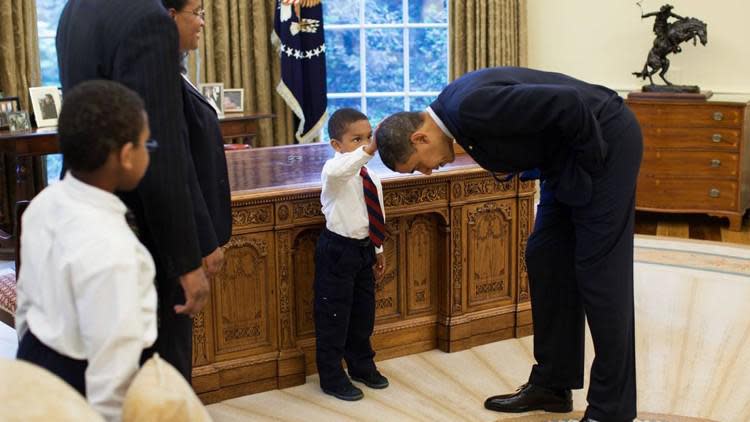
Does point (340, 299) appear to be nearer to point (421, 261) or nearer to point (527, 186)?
point (421, 261)

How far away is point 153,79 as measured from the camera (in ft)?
6.97

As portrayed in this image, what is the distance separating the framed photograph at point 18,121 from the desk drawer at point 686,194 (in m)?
4.10

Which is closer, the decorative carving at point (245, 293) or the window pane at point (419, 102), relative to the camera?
the decorative carving at point (245, 293)

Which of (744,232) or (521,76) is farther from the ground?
(521,76)

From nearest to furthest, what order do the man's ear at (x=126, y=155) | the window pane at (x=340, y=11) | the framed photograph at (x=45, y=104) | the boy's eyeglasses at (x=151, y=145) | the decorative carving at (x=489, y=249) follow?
the man's ear at (x=126, y=155) < the boy's eyeglasses at (x=151, y=145) < the decorative carving at (x=489, y=249) < the framed photograph at (x=45, y=104) < the window pane at (x=340, y=11)

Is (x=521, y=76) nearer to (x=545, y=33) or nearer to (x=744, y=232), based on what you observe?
(x=744, y=232)

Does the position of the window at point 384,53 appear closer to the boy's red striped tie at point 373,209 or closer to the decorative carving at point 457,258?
the decorative carving at point 457,258

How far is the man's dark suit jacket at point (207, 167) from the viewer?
94.6 inches

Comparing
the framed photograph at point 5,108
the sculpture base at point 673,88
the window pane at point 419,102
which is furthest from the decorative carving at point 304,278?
the window pane at point 419,102

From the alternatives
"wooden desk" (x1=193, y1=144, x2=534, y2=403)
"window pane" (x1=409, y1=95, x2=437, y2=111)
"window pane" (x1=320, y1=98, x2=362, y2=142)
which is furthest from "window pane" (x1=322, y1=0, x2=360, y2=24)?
"wooden desk" (x1=193, y1=144, x2=534, y2=403)

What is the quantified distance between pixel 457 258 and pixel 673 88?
322 centimetres

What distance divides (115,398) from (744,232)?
18.5 ft

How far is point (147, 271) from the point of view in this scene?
6.12 feet

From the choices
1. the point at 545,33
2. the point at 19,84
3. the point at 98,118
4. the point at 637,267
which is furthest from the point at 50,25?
the point at 98,118
